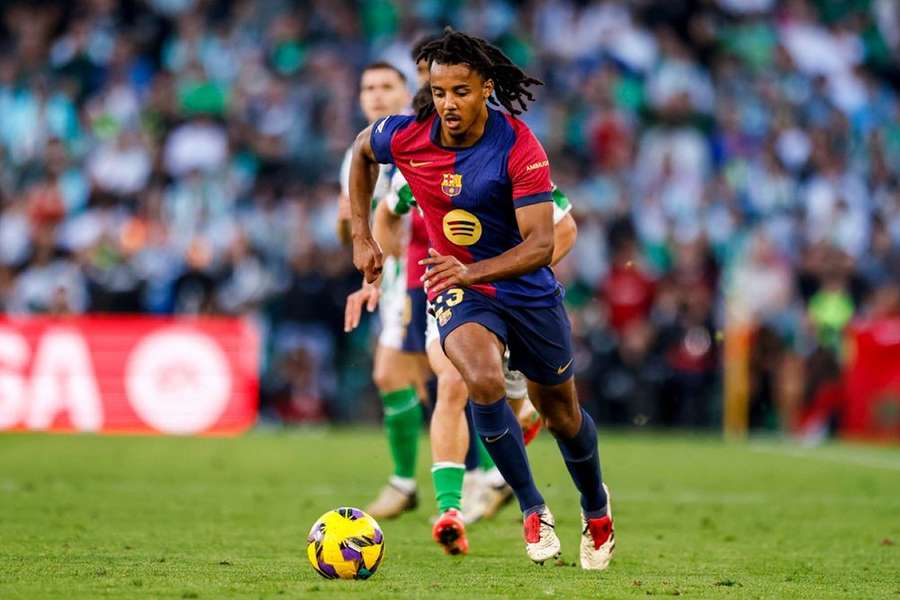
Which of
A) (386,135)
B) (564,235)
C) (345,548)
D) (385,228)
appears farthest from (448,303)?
(385,228)

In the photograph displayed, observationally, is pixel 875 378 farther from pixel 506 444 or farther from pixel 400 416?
pixel 506 444

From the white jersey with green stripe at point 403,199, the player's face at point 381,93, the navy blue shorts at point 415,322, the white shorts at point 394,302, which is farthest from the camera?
the player's face at point 381,93

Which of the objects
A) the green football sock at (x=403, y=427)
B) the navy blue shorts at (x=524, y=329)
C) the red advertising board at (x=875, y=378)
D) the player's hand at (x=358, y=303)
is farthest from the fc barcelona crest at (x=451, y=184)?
the red advertising board at (x=875, y=378)

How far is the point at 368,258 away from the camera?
730 centimetres

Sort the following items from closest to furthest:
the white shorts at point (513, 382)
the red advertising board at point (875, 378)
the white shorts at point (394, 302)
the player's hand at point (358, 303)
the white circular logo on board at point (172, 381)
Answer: the player's hand at point (358, 303) < the white shorts at point (513, 382) < the white shorts at point (394, 302) < the white circular logo on board at point (172, 381) < the red advertising board at point (875, 378)

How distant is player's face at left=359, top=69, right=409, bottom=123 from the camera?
33.0 feet

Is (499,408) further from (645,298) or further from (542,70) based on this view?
(542,70)

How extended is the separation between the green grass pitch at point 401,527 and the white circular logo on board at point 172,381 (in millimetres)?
1741

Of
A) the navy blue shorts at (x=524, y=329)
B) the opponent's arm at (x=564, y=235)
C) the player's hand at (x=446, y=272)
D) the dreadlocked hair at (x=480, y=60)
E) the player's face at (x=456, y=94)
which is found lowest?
the navy blue shorts at (x=524, y=329)

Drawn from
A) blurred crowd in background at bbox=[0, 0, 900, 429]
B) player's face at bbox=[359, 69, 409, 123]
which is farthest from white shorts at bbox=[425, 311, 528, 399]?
blurred crowd in background at bbox=[0, 0, 900, 429]

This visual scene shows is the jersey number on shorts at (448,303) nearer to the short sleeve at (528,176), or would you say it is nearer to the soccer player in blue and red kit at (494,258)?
the soccer player in blue and red kit at (494,258)

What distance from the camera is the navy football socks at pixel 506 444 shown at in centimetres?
698

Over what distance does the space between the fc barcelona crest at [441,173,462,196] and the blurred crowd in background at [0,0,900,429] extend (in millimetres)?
11932

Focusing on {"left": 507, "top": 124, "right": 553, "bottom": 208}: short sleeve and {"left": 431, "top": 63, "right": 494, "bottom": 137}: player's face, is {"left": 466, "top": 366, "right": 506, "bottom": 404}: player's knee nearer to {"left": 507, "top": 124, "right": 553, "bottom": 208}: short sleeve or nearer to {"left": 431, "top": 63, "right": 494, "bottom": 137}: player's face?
{"left": 507, "top": 124, "right": 553, "bottom": 208}: short sleeve
